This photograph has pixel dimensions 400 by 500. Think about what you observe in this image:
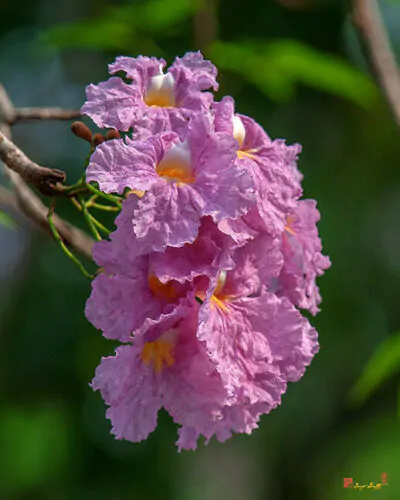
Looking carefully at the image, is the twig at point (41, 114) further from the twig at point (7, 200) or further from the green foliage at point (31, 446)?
the green foliage at point (31, 446)

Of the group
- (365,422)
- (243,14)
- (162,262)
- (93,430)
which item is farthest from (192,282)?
(365,422)

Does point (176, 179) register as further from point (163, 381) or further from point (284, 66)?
point (284, 66)

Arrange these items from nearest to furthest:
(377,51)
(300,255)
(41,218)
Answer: (300,255) → (41,218) → (377,51)

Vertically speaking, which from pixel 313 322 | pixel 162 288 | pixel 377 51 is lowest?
pixel 313 322

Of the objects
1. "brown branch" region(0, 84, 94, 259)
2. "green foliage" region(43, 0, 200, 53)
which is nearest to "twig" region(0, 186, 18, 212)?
"brown branch" region(0, 84, 94, 259)

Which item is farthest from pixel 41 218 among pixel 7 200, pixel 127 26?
pixel 127 26

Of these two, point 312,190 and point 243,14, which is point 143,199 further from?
point 312,190
